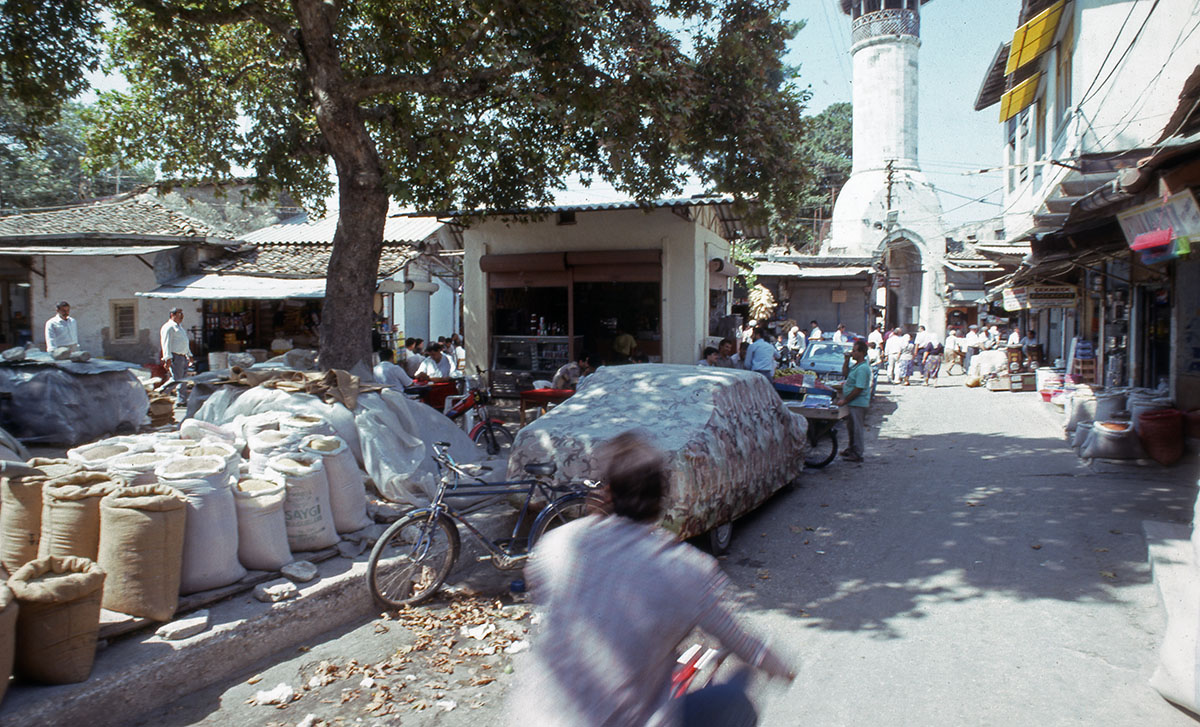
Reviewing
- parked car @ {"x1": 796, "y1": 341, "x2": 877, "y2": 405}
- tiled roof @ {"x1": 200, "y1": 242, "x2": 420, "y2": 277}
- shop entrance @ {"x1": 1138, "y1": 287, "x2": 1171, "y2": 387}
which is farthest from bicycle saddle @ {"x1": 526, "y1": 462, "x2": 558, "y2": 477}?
tiled roof @ {"x1": 200, "y1": 242, "x2": 420, "y2": 277}

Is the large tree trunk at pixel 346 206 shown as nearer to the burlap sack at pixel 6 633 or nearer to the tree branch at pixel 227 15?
the tree branch at pixel 227 15

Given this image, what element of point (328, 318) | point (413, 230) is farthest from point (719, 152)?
point (413, 230)

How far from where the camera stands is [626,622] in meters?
2.13

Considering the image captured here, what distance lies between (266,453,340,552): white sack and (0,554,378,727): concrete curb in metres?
0.23

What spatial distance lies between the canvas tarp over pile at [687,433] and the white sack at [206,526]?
7.32 ft

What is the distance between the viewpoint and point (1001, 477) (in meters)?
9.80

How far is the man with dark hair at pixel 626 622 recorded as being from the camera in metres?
2.12

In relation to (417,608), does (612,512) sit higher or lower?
higher

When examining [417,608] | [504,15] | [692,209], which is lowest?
[417,608]

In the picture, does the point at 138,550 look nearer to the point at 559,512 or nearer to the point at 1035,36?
the point at 559,512

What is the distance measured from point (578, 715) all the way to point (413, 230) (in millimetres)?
19261

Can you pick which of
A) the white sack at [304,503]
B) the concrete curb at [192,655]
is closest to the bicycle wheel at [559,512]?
the concrete curb at [192,655]

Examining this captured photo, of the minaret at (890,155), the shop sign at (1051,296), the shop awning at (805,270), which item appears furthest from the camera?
the minaret at (890,155)

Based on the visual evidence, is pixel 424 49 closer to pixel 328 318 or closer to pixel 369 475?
pixel 328 318
